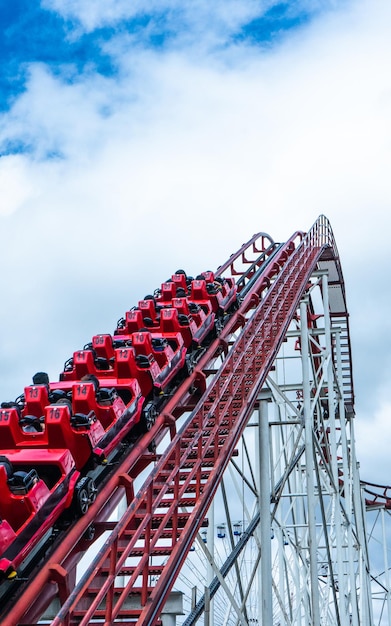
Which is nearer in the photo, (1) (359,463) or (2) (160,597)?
(2) (160,597)

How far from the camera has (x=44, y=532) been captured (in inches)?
191

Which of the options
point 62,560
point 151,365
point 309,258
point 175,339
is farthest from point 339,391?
point 62,560

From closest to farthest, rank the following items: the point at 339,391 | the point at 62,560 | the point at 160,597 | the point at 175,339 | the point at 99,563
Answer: the point at 99,563, the point at 160,597, the point at 62,560, the point at 175,339, the point at 339,391

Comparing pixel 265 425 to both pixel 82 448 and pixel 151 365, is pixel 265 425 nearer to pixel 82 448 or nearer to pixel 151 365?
pixel 151 365

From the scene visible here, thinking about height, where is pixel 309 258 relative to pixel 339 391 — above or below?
above

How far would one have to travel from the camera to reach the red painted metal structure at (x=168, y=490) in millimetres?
4496

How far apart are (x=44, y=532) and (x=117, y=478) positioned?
1.12 metres

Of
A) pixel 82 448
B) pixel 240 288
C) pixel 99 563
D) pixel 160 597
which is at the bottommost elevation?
pixel 160 597

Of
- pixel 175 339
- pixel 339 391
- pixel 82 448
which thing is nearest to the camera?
pixel 82 448

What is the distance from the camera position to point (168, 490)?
636 centimetres

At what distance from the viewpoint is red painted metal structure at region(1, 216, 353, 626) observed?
4.50m

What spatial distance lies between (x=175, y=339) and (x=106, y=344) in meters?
0.73

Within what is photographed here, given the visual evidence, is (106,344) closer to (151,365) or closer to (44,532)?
(151,365)

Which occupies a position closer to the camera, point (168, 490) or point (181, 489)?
point (181, 489)
